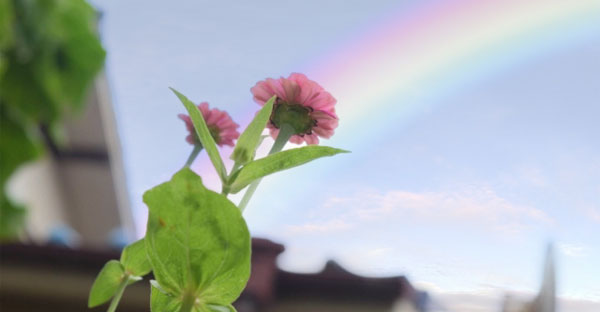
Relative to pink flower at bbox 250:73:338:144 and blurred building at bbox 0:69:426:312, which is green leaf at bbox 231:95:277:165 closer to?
pink flower at bbox 250:73:338:144

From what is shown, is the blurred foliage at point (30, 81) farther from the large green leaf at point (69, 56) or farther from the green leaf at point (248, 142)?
the green leaf at point (248, 142)

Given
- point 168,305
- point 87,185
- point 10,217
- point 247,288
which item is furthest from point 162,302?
point 87,185

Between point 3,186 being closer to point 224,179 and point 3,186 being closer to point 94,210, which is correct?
point 224,179

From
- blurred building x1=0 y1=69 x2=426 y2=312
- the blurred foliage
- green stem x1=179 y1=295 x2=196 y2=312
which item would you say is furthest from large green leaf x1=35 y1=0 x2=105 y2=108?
blurred building x1=0 y1=69 x2=426 y2=312

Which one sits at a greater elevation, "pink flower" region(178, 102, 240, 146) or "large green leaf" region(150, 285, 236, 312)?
"pink flower" region(178, 102, 240, 146)

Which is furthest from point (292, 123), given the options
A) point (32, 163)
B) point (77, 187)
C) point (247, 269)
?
point (77, 187)

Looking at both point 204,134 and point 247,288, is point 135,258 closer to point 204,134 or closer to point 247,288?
point 204,134
